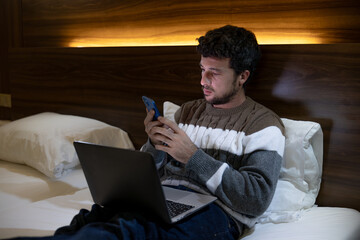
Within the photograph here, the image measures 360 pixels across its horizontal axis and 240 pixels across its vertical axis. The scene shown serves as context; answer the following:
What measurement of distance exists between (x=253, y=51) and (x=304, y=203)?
64 cm

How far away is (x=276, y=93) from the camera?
177cm

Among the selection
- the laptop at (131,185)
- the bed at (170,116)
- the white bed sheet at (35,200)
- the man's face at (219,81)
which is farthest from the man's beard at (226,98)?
the white bed sheet at (35,200)

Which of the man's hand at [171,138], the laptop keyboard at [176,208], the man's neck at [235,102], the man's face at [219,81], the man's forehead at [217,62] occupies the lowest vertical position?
the laptop keyboard at [176,208]

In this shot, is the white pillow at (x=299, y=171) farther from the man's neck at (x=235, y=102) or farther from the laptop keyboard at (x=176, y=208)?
the laptop keyboard at (x=176, y=208)

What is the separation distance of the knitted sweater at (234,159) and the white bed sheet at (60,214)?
146 mm

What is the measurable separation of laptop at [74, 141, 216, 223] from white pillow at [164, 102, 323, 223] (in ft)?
0.99

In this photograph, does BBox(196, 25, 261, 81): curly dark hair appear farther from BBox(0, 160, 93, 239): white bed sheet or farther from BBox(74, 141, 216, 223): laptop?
BBox(0, 160, 93, 239): white bed sheet

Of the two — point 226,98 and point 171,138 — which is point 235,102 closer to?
point 226,98

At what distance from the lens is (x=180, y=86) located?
208cm

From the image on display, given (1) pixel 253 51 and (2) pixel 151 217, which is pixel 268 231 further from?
(1) pixel 253 51

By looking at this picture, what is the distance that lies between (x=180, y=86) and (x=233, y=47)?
560 mm

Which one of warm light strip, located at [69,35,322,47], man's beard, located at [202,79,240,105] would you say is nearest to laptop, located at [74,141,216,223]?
man's beard, located at [202,79,240,105]

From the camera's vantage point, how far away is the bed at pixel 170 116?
5.01ft

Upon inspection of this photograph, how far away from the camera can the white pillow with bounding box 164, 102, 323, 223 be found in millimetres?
1536
